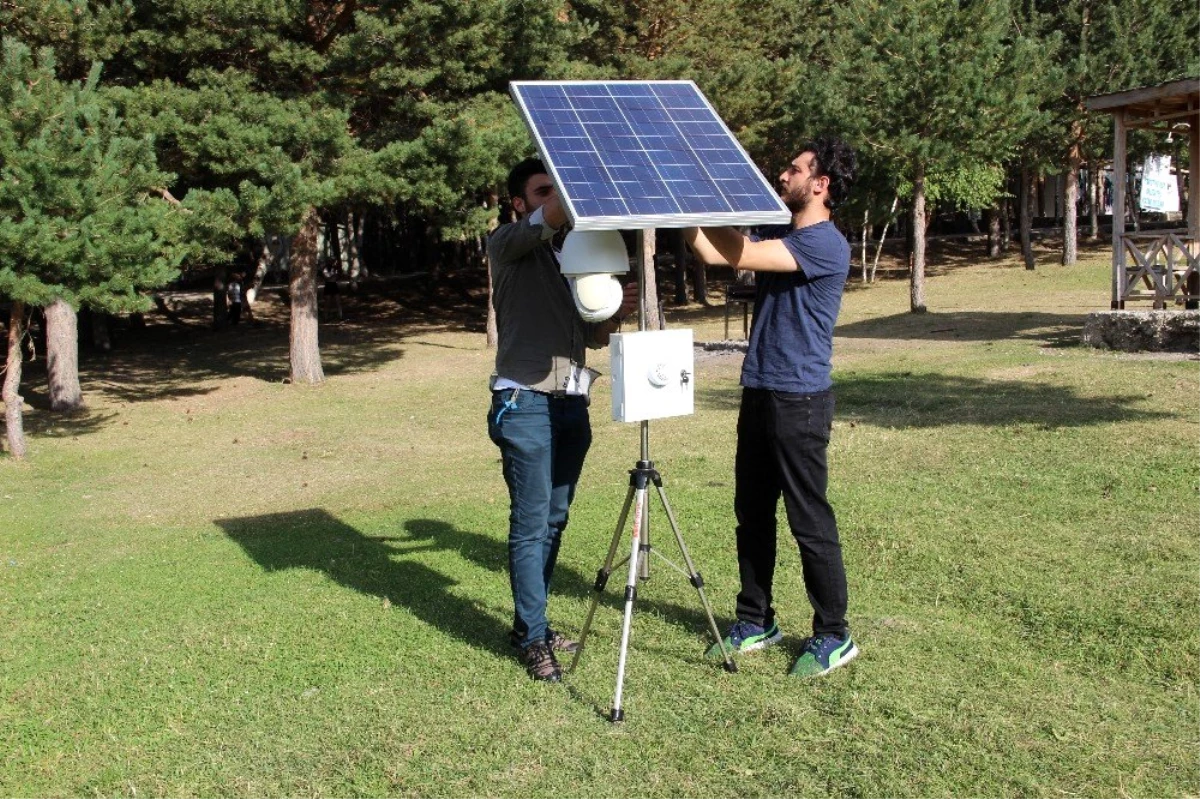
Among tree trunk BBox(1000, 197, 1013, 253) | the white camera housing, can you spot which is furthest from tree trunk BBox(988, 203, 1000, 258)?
the white camera housing

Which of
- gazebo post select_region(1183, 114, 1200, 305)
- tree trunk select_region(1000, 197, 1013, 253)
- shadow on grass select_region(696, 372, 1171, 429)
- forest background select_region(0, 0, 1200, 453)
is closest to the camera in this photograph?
shadow on grass select_region(696, 372, 1171, 429)

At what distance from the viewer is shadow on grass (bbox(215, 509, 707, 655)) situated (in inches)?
210

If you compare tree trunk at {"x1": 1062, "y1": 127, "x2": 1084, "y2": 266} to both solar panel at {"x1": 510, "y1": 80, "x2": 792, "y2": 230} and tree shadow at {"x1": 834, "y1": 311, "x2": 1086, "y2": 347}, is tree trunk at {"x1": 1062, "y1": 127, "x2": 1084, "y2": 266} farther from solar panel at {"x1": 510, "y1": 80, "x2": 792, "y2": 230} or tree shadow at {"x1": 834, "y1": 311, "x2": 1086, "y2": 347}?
solar panel at {"x1": 510, "y1": 80, "x2": 792, "y2": 230}

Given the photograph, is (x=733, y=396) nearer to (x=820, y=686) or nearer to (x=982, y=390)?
(x=982, y=390)

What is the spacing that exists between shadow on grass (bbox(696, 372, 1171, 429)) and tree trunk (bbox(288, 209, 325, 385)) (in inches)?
352

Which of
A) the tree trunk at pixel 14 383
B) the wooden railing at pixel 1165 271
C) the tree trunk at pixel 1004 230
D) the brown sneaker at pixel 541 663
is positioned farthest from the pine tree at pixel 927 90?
the brown sneaker at pixel 541 663

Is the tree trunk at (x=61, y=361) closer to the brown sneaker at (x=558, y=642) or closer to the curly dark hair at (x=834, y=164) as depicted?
the brown sneaker at (x=558, y=642)

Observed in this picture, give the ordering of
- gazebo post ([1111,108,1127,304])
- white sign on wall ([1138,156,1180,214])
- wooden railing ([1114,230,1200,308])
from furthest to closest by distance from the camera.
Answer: white sign on wall ([1138,156,1180,214]), gazebo post ([1111,108,1127,304]), wooden railing ([1114,230,1200,308])

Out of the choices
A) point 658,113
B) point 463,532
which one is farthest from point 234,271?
point 658,113

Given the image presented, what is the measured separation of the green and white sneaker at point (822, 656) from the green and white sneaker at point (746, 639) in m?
0.25

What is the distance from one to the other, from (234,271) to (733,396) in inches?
1037

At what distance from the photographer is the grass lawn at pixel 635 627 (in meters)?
3.83

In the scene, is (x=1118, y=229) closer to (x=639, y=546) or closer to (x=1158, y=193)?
(x=1158, y=193)

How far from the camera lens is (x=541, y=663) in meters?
4.56
